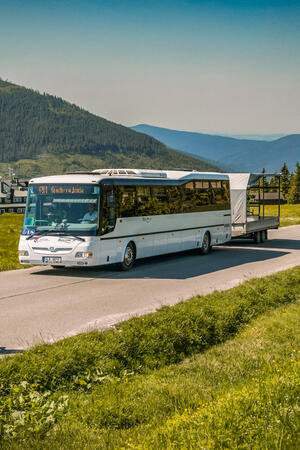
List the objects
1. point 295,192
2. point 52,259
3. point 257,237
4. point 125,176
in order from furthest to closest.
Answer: point 295,192 → point 257,237 → point 125,176 → point 52,259

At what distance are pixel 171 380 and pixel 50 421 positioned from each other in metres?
1.87

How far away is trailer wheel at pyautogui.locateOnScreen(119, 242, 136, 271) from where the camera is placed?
1812 cm

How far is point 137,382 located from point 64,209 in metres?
10.6

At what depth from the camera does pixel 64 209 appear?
56.7 feet

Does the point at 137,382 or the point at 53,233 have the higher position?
the point at 53,233

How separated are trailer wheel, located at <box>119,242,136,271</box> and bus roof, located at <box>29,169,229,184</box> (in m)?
2.09

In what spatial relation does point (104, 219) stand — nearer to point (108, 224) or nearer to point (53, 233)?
point (108, 224)

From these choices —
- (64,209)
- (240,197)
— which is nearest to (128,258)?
(64,209)

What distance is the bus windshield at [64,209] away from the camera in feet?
55.8

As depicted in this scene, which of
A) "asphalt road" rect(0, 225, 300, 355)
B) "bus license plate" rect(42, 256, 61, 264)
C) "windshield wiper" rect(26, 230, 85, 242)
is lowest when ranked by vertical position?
"asphalt road" rect(0, 225, 300, 355)

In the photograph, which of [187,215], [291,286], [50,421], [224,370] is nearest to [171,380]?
[224,370]

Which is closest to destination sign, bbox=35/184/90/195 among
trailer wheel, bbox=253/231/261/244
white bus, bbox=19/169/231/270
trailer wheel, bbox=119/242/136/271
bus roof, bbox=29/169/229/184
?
white bus, bbox=19/169/231/270

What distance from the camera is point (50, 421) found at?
5.71 metres

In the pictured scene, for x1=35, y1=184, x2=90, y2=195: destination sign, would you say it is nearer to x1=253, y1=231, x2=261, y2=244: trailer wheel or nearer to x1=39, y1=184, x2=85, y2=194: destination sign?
x1=39, y1=184, x2=85, y2=194: destination sign
